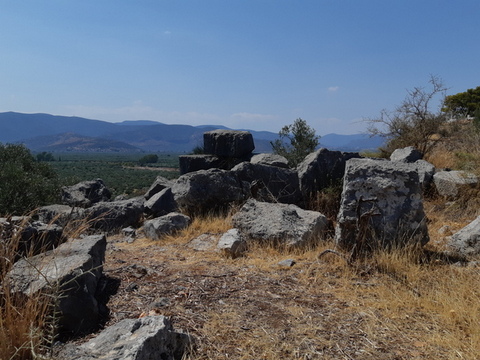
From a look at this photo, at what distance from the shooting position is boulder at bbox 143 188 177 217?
35.9 feet

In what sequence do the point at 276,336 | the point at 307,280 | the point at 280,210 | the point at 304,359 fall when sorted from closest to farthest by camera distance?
1. the point at 304,359
2. the point at 276,336
3. the point at 307,280
4. the point at 280,210

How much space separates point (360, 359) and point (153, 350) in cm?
174

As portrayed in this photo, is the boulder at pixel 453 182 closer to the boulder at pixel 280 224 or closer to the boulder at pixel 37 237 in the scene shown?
the boulder at pixel 280 224

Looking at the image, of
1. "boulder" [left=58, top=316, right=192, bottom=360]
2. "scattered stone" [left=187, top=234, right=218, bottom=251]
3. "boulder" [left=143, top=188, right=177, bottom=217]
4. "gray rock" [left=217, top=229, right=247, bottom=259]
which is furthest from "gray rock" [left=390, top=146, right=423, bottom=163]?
"boulder" [left=58, top=316, right=192, bottom=360]

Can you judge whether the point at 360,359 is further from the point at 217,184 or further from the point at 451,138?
the point at 451,138

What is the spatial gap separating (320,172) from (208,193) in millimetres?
2731

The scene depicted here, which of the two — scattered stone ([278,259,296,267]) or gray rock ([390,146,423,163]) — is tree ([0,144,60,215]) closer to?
scattered stone ([278,259,296,267])

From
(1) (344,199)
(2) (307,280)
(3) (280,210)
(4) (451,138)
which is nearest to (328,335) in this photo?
(2) (307,280)

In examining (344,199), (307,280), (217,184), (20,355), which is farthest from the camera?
(217,184)

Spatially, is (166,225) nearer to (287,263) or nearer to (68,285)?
(287,263)

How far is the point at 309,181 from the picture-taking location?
385 inches

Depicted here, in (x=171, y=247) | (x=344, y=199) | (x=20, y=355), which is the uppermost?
(x=344, y=199)

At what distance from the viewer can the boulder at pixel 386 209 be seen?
6285mm

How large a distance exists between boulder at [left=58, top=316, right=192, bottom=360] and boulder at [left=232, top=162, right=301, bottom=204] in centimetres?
595
